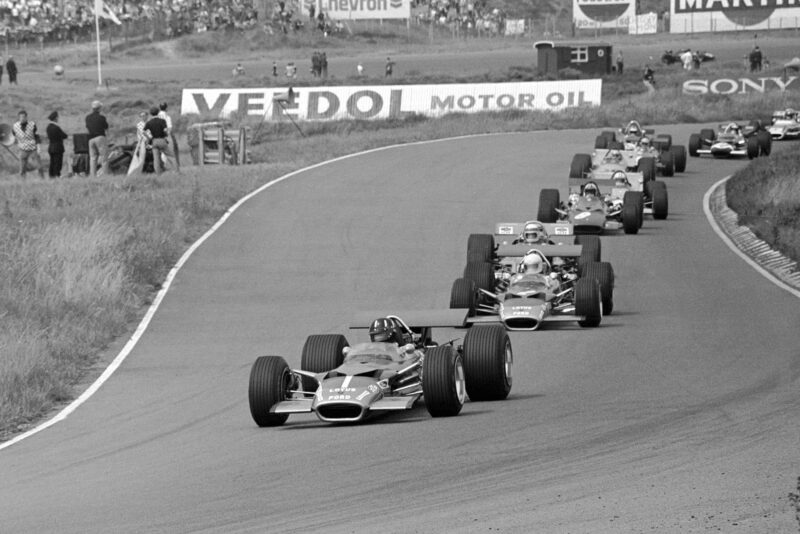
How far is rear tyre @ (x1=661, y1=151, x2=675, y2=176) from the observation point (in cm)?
3853

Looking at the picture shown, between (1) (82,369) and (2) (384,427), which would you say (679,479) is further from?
(1) (82,369)

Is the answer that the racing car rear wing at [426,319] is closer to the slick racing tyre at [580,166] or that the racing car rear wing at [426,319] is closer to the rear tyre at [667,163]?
the slick racing tyre at [580,166]

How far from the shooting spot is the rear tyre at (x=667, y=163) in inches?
1517

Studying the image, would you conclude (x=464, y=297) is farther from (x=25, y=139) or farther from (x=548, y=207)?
(x=25, y=139)

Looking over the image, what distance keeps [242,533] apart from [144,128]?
27.8 m

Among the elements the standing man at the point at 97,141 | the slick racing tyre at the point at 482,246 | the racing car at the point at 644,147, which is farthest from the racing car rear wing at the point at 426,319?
the racing car at the point at 644,147

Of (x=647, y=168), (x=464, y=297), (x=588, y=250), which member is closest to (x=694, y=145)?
(x=647, y=168)

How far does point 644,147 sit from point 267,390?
26130mm

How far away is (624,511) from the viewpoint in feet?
31.3

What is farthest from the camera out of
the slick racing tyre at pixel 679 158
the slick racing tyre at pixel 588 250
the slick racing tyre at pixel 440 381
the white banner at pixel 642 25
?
the white banner at pixel 642 25

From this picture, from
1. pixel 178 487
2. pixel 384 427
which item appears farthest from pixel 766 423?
pixel 178 487

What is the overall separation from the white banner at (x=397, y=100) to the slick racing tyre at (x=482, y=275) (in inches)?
1303

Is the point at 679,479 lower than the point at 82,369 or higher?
higher

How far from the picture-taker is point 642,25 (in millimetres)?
88562
